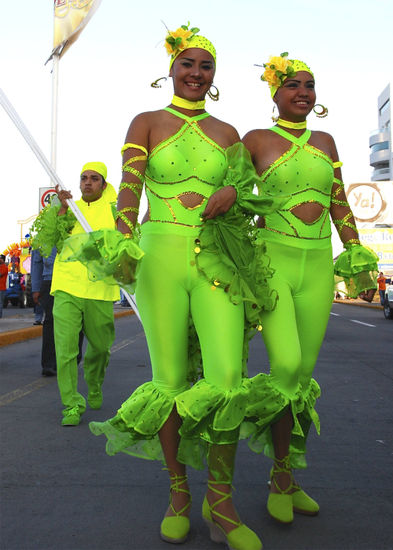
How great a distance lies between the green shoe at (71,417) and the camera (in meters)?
4.99

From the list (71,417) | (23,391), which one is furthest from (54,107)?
(71,417)

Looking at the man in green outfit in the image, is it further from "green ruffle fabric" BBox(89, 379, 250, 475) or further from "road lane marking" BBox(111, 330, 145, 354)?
"road lane marking" BBox(111, 330, 145, 354)

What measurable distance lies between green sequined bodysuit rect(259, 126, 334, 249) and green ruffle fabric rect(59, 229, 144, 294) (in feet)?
2.68

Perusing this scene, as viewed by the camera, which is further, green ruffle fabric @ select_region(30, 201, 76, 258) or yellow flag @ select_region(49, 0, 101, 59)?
yellow flag @ select_region(49, 0, 101, 59)

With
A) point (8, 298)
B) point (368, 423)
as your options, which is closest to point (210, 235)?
point (368, 423)

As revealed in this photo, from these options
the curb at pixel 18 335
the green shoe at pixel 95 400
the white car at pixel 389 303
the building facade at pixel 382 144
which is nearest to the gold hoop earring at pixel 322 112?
the green shoe at pixel 95 400

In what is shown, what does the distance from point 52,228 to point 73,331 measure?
896 millimetres

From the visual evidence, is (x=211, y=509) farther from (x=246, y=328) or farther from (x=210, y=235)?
(x=210, y=235)

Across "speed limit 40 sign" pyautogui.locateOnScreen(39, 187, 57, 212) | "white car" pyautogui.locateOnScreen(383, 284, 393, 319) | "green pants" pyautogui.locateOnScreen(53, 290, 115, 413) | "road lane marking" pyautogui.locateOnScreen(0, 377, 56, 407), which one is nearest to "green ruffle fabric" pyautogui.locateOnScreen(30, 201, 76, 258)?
"green pants" pyautogui.locateOnScreen(53, 290, 115, 413)

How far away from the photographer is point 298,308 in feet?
10.1

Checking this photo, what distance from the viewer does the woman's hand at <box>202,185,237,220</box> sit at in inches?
108

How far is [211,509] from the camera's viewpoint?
8.86 feet

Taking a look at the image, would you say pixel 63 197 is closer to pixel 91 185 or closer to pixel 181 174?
pixel 91 185

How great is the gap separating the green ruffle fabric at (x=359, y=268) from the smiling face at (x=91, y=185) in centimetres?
261
